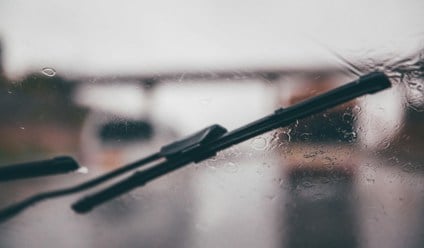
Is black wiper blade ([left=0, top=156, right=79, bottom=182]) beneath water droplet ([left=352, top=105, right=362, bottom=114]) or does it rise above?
beneath

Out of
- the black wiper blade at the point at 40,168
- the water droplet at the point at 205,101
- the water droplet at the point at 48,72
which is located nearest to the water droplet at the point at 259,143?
the water droplet at the point at 205,101

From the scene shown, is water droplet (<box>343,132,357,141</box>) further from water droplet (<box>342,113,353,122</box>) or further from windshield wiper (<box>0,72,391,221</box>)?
windshield wiper (<box>0,72,391,221</box>)

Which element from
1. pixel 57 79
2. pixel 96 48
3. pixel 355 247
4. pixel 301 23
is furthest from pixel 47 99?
pixel 355 247

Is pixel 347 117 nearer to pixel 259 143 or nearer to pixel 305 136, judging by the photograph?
pixel 305 136

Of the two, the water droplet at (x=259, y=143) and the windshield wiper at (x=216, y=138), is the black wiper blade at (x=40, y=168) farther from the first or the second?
the water droplet at (x=259, y=143)

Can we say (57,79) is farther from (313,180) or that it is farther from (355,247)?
(355,247)

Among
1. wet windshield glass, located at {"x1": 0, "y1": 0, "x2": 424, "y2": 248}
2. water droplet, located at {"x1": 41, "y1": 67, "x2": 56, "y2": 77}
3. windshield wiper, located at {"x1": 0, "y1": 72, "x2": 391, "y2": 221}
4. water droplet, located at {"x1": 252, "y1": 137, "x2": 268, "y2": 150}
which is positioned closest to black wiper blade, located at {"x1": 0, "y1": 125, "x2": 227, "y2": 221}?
windshield wiper, located at {"x1": 0, "y1": 72, "x2": 391, "y2": 221}

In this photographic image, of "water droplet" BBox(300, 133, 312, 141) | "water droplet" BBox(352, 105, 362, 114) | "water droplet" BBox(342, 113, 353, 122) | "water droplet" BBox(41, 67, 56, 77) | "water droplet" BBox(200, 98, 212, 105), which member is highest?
"water droplet" BBox(41, 67, 56, 77)

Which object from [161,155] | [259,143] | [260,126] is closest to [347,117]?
[259,143]
